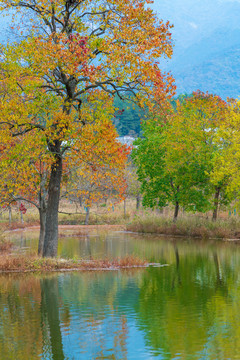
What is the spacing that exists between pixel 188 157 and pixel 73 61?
90.2 ft

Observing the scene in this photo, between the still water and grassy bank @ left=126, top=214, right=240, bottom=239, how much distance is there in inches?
651

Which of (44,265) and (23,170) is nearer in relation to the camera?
(44,265)

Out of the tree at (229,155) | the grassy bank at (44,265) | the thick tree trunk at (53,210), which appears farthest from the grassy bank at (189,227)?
the thick tree trunk at (53,210)

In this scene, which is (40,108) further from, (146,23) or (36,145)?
(146,23)

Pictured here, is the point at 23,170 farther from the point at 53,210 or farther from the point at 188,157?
the point at 188,157

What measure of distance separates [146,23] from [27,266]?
41.4ft

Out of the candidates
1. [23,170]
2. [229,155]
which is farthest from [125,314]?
[229,155]

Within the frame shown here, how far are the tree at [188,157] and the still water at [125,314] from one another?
19.6m

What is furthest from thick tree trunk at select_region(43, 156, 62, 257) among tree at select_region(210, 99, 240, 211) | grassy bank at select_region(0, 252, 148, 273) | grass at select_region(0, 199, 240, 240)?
tree at select_region(210, 99, 240, 211)

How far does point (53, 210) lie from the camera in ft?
79.0

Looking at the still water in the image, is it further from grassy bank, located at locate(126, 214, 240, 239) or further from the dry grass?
grassy bank, located at locate(126, 214, 240, 239)

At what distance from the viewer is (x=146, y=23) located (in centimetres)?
2109

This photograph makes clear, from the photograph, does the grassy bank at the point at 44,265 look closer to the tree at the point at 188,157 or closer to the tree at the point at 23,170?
the tree at the point at 23,170

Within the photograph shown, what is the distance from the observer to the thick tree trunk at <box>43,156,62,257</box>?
2409cm
